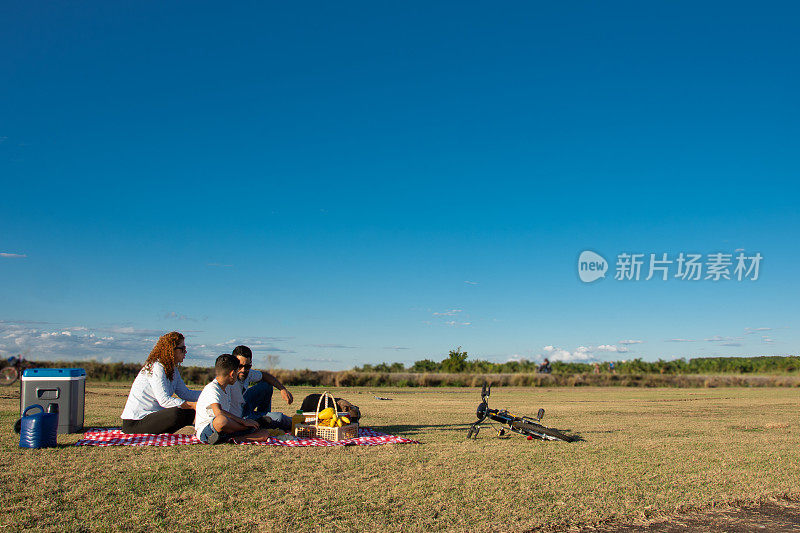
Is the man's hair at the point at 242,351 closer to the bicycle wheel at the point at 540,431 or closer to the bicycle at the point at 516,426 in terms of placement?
the bicycle at the point at 516,426

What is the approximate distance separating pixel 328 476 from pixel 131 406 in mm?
4226

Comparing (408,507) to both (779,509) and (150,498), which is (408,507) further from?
(779,509)

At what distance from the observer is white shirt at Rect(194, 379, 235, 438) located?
877 centimetres

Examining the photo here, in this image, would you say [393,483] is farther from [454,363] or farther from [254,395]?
[454,363]

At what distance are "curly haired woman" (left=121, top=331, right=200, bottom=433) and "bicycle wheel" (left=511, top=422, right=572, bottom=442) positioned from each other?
17.7 ft

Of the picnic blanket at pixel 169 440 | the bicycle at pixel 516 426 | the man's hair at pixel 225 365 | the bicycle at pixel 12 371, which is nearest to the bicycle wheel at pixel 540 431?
the bicycle at pixel 516 426

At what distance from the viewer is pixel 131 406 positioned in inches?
371

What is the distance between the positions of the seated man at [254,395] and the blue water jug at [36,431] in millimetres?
2479

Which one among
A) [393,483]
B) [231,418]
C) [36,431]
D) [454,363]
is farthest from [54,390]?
[454,363]

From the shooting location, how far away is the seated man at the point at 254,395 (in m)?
9.80

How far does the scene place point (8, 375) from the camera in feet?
80.8

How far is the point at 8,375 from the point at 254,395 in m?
19.3

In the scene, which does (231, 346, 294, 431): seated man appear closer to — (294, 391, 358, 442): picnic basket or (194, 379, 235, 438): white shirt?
(294, 391, 358, 442): picnic basket

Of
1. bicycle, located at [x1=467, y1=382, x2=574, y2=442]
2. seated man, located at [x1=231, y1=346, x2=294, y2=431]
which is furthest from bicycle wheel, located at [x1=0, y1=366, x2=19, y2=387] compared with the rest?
bicycle, located at [x1=467, y1=382, x2=574, y2=442]
